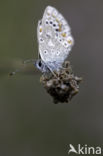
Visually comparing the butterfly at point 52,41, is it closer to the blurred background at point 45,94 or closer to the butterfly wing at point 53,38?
the butterfly wing at point 53,38

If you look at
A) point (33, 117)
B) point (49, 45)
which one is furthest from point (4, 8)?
point (49, 45)

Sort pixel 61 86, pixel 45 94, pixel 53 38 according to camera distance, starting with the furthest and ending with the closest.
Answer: pixel 45 94 → pixel 53 38 → pixel 61 86

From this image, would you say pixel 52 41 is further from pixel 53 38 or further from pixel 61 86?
pixel 61 86

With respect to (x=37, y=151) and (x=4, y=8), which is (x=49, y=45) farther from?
(x=4, y=8)

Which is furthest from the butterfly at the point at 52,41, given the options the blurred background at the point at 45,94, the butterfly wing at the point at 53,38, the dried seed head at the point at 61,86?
the blurred background at the point at 45,94

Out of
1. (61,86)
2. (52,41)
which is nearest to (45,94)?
(52,41)

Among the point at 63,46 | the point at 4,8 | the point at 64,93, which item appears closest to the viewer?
the point at 64,93

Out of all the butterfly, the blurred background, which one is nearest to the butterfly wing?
the butterfly

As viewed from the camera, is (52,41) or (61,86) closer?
(61,86)
